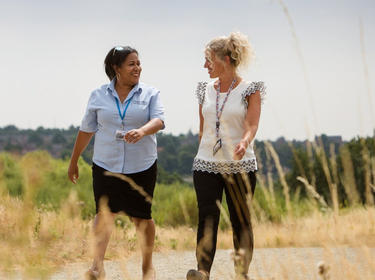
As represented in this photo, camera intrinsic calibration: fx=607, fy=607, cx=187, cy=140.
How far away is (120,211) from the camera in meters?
4.76

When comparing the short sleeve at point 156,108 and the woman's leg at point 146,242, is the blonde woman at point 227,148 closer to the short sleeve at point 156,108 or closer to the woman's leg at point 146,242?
the short sleeve at point 156,108

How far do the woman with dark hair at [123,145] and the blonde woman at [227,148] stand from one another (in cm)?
44

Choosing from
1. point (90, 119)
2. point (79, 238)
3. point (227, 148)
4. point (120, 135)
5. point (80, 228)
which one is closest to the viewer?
point (227, 148)

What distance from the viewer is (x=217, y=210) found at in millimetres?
4426

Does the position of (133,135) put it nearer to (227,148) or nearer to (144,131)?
(144,131)

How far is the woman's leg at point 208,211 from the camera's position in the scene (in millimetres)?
4387

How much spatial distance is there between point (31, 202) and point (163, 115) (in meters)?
2.87

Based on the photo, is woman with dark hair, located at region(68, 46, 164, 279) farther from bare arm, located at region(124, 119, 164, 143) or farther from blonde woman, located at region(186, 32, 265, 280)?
blonde woman, located at region(186, 32, 265, 280)

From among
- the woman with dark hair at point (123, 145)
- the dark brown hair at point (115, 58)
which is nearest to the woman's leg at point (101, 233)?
the woman with dark hair at point (123, 145)

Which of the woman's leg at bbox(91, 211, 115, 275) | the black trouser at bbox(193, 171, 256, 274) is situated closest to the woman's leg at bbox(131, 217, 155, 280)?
the woman's leg at bbox(91, 211, 115, 275)

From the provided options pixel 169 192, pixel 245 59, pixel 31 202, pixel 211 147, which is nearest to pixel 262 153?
pixel 211 147

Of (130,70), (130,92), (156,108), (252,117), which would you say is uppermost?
(130,70)

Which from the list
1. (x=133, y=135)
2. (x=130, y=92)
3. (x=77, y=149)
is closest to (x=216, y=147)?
(x=133, y=135)

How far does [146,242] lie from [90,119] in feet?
3.55
